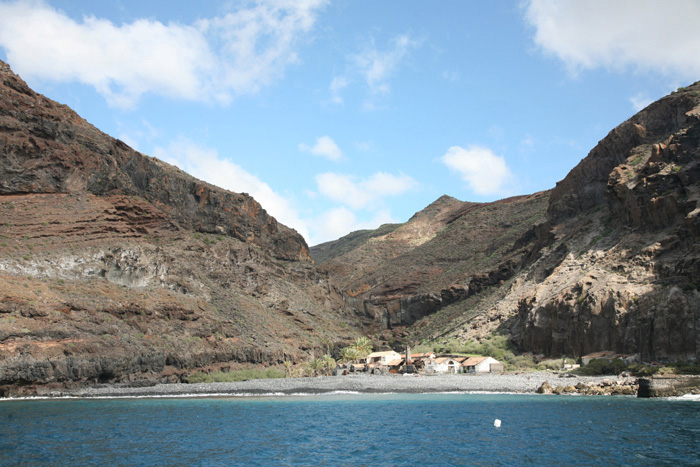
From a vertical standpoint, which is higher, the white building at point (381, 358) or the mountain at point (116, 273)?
the mountain at point (116, 273)

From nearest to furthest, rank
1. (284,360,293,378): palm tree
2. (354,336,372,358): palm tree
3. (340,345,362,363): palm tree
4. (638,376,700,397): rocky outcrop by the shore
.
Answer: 1. (638,376,700,397): rocky outcrop by the shore
2. (284,360,293,378): palm tree
3. (340,345,362,363): palm tree
4. (354,336,372,358): palm tree

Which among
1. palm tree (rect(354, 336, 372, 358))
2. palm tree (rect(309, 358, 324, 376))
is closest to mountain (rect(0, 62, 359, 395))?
palm tree (rect(309, 358, 324, 376))

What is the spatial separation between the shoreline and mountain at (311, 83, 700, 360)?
758 centimetres

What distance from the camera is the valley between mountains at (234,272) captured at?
165 feet

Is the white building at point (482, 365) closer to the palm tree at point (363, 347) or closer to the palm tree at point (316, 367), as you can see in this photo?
the palm tree at point (316, 367)

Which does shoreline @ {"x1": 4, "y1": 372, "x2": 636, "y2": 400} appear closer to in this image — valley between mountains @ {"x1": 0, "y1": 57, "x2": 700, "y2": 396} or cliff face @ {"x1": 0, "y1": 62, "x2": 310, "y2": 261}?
valley between mountains @ {"x1": 0, "y1": 57, "x2": 700, "y2": 396}

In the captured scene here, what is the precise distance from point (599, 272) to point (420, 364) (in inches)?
939

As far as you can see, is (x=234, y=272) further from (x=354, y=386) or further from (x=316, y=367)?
(x=354, y=386)

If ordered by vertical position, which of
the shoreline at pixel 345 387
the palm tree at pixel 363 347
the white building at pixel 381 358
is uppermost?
the palm tree at pixel 363 347

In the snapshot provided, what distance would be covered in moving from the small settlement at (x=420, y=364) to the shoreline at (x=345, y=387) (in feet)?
16.4

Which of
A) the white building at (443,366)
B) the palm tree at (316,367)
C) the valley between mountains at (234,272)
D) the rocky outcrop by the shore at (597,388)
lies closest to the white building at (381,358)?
the valley between mountains at (234,272)

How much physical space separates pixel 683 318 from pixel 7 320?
2227 inches

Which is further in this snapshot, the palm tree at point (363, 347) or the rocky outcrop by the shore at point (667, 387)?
the palm tree at point (363, 347)

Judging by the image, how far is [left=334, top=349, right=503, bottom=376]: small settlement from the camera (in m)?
64.4
